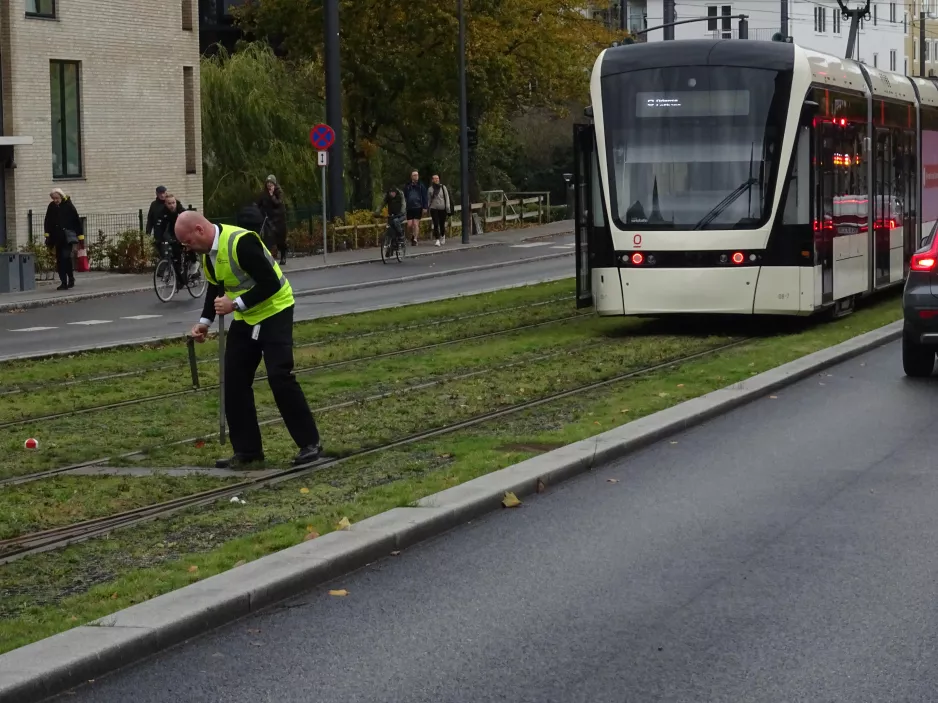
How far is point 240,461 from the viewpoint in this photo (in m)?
10.6

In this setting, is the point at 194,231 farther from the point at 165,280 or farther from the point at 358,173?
the point at 358,173

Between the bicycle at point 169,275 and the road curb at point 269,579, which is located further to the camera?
the bicycle at point 169,275

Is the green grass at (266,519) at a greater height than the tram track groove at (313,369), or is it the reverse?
the tram track groove at (313,369)

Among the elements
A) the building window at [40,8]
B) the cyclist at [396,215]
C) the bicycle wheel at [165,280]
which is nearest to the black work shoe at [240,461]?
the bicycle wheel at [165,280]

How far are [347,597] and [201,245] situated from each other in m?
3.55

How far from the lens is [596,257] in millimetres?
20031

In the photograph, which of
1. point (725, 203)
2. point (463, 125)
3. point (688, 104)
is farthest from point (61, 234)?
point (463, 125)

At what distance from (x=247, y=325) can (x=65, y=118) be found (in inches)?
1079

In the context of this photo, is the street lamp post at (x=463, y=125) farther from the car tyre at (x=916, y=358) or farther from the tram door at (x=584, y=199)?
the car tyre at (x=916, y=358)

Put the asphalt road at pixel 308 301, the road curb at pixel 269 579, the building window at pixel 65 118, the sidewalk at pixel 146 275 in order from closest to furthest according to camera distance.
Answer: the road curb at pixel 269 579 → the asphalt road at pixel 308 301 → the sidewalk at pixel 146 275 → the building window at pixel 65 118

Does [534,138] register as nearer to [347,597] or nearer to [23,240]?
[23,240]

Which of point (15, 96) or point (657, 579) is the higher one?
point (15, 96)

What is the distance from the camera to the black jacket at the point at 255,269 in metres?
10.3

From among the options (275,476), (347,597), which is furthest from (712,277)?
(347,597)
